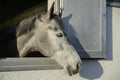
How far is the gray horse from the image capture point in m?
3.23

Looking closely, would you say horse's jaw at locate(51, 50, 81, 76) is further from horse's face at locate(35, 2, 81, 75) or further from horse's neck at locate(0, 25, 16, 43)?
horse's neck at locate(0, 25, 16, 43)

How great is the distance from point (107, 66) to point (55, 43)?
992 millimetres

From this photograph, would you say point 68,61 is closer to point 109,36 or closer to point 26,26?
point 26,26

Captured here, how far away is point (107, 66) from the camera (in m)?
4.02

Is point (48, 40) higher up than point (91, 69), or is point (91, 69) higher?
point (48, 40)

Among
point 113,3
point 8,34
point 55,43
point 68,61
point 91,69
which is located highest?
point 113,3

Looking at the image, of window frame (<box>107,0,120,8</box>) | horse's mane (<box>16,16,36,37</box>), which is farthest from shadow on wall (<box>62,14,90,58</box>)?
window frame (<box>107,0,120,8</box>)

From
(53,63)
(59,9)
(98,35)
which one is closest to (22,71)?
(53,63)

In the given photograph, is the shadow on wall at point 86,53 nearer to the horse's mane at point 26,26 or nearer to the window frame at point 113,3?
the window frame at point 113,3

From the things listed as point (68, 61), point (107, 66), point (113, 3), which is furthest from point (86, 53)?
point (113, 3)

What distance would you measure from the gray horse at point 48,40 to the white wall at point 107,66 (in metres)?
0.25

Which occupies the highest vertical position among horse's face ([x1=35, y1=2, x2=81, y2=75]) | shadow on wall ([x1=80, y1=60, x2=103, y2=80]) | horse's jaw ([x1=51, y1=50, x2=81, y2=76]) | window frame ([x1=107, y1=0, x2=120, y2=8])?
window frame ([x1=107, y1=0, x2=120, y2=8])

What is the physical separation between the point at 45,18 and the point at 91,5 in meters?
0.68

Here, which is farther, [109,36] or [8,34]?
[109,36]
